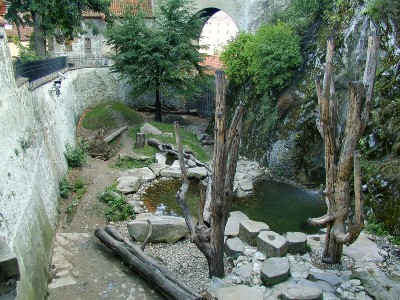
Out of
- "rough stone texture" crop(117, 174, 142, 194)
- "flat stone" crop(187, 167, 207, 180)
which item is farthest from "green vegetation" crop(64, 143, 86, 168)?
"flat stone" crop(187, 167, 207, 180)

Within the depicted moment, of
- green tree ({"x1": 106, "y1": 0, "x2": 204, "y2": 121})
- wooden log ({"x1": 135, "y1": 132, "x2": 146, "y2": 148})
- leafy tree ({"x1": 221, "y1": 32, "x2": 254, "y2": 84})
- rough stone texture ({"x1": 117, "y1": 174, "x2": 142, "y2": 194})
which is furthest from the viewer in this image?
green tree ({"x1": 106, "y1": 0, "x2": 204, "y2": 121})

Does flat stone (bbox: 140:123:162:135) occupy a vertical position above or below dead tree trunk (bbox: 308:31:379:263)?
below

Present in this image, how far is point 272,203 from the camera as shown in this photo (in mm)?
12109

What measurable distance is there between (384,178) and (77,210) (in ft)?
26.6

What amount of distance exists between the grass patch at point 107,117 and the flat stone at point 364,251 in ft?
45.3

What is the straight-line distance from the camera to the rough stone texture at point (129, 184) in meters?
12.2

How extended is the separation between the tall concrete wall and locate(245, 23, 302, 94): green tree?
26.6 feet

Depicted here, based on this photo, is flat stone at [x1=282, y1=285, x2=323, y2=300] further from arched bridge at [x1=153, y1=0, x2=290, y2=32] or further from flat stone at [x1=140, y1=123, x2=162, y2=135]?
arched bridge at [x1=153, y1=0, x2=290, y2=32]

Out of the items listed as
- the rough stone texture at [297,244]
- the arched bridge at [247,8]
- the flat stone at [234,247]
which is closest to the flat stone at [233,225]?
the flat stone at [234,247]

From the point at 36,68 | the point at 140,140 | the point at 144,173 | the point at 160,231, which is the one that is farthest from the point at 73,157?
the point at 160,231

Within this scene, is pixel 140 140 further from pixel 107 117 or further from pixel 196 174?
pixel 107 117

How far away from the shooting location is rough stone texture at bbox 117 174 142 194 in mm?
12166

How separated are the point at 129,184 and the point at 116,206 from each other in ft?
5.85

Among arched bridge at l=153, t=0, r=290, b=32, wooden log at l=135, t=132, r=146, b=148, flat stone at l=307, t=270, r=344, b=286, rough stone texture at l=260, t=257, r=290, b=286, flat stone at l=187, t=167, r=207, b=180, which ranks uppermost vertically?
arched bridge at l=153, t=0, r=290, b=32
